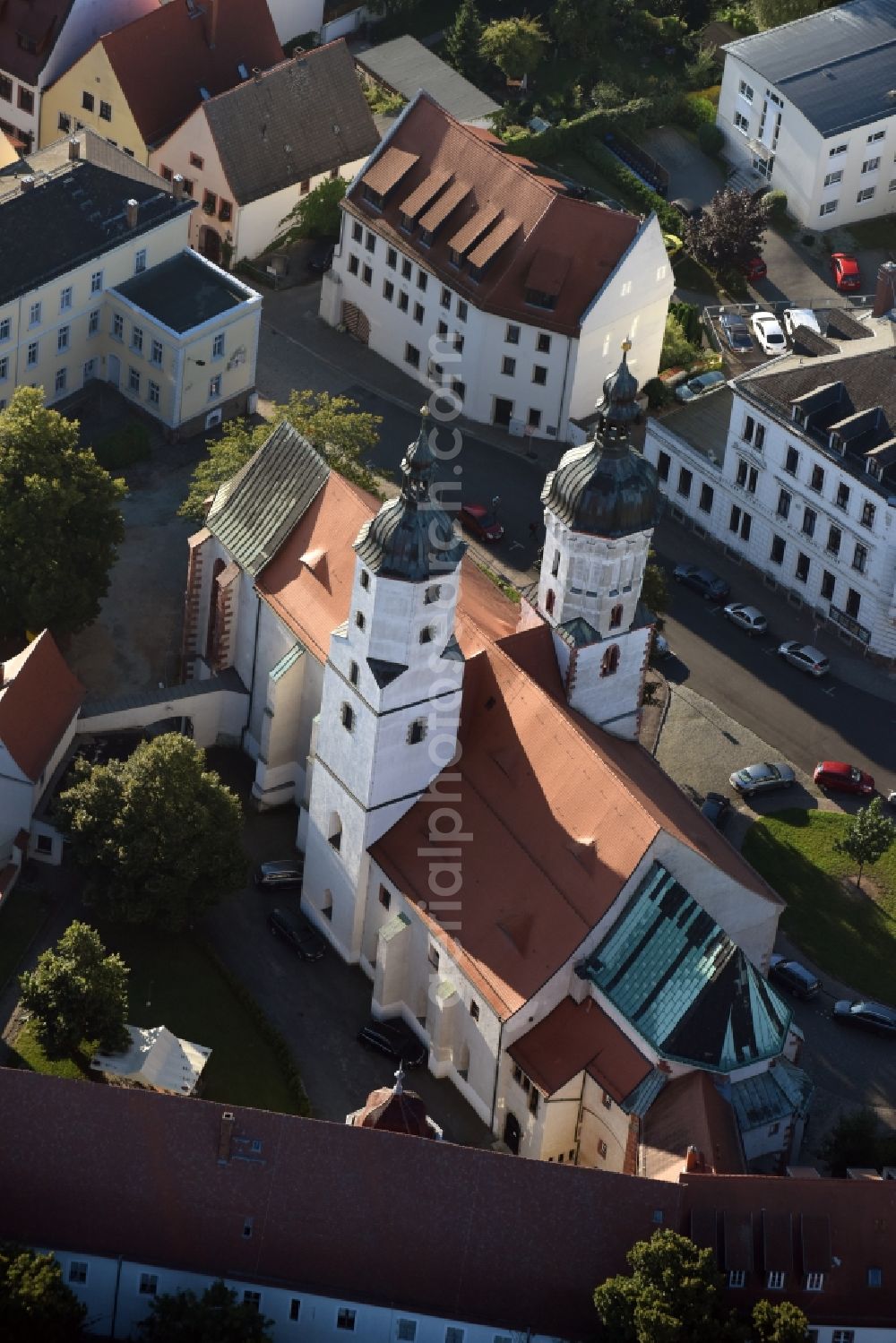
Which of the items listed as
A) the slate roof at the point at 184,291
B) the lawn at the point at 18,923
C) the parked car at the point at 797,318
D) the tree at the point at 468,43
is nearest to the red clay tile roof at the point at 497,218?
the slate roof at the point at 184,291

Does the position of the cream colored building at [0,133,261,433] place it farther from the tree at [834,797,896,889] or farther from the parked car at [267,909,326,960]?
the tree at [834,797,896,889]

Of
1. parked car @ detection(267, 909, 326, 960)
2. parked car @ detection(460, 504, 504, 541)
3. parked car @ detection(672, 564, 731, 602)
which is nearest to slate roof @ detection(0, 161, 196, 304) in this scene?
parked car @ detection(460, 504, 504, 541)

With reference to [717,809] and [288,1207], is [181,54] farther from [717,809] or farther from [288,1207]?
[288,1207]

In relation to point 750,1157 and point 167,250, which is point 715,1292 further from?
point 167,250

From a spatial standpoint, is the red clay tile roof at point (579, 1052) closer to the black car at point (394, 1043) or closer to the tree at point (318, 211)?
the black car at point (394, 1043)

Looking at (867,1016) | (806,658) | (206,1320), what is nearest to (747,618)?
(806,658)

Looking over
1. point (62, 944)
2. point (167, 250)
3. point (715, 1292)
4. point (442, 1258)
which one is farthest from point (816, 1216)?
point (167, 250)
